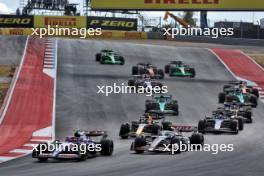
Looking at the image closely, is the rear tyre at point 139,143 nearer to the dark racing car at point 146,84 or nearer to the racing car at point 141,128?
the racing car at point 141,128

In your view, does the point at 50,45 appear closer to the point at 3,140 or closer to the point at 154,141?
the point at 3,140

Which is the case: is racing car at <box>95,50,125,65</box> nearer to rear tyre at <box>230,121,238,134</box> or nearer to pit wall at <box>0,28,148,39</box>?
pit wall at <box>0,28,148,39</box>

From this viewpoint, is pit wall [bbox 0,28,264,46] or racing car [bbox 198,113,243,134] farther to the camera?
pit wall [bbox 0,28,264,46]

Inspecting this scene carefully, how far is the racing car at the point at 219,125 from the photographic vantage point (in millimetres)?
30625

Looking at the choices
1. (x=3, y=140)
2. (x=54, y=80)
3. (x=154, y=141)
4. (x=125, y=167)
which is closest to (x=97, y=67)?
(x=54, y=80)

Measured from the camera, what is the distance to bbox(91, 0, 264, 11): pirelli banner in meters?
63.6

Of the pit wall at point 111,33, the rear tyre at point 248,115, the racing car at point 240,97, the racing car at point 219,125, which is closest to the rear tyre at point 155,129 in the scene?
the racing car at point 219,125

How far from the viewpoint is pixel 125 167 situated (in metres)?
20.5

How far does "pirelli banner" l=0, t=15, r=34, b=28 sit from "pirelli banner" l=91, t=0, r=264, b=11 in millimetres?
13764

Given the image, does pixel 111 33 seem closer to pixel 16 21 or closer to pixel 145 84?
pixel 16 21

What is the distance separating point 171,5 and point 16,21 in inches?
763

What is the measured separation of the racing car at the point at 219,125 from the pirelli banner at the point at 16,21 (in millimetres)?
48213

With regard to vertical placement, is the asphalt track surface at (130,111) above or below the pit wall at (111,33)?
below

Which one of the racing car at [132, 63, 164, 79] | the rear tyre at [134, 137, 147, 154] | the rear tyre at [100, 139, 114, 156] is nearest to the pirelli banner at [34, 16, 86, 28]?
the racing car at [132, 63, 164, 79]
